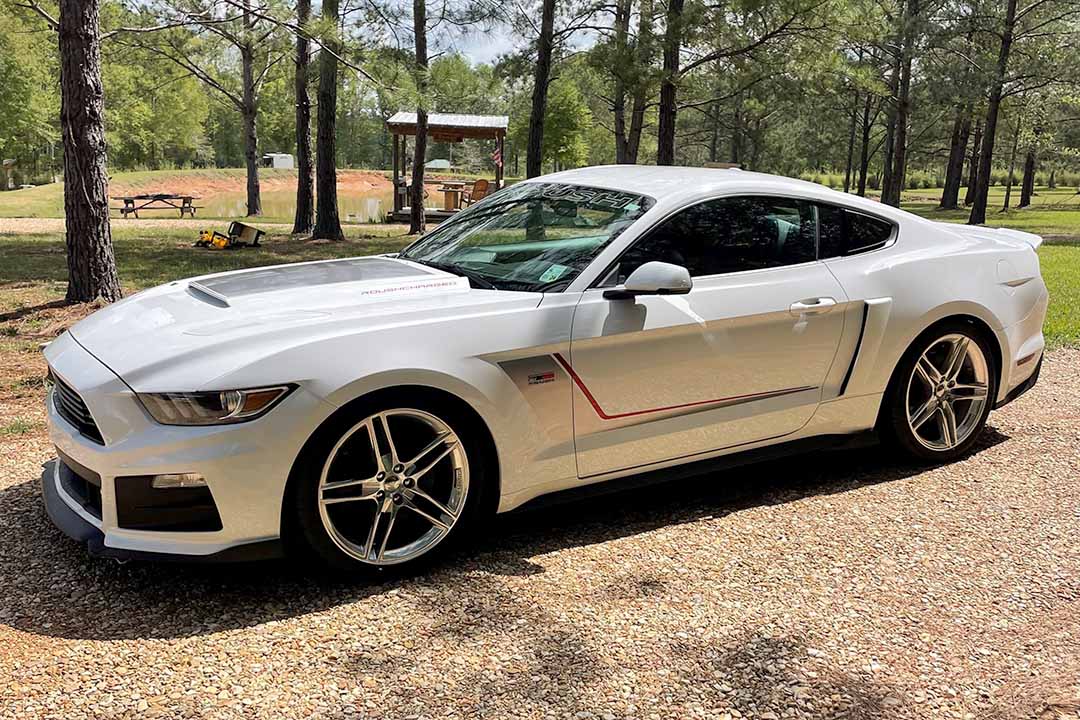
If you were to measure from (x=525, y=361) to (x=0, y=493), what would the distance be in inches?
106

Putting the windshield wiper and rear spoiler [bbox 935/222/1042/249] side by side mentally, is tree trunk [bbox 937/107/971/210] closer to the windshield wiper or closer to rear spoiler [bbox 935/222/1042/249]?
rear spoiler [bbox 935/222/1042/249]

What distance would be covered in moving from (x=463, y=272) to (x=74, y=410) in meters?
1.68

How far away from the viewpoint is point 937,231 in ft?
15.8

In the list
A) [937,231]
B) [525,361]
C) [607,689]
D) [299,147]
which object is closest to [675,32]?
[299,147]

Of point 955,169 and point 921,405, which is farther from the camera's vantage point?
point 955,169

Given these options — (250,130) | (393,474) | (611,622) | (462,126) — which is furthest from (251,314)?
(250,130)

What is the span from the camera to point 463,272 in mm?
4102

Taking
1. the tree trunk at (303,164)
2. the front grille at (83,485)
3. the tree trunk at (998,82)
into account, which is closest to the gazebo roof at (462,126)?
the tree trunk at (303,164)

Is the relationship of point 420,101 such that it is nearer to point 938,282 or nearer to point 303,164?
point 303,164

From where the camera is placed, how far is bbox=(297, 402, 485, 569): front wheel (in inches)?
126

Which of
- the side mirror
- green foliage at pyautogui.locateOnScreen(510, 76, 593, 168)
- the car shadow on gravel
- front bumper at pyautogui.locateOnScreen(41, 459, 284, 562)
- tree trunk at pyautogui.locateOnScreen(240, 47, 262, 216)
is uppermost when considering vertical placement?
green foliage at pyautogui.locateOnScreen(510, 76, 593, 168)

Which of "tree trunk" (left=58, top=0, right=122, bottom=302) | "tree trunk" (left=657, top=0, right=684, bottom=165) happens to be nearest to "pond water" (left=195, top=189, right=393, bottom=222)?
"tree trunk" (left=657, top=0, right=684, bottom=165)

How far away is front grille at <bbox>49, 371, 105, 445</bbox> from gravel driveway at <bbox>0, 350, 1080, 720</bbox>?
1.92ft

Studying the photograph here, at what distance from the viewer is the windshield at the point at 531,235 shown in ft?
12.8
